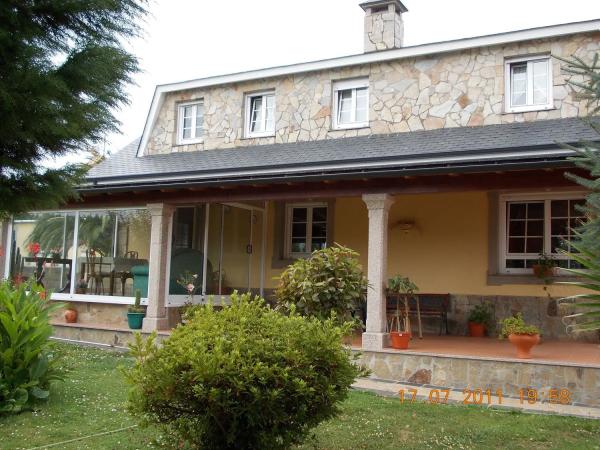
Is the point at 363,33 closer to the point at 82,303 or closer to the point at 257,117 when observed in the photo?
the point at 257,117

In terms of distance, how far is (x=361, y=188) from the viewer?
905 centimetres

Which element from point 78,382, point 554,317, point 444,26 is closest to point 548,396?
point 554,317

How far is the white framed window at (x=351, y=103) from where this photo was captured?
484 inches

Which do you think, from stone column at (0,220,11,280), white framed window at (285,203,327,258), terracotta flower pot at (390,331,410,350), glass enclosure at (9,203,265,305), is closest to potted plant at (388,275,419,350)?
terracotta flower pot at (390,331,410,350)

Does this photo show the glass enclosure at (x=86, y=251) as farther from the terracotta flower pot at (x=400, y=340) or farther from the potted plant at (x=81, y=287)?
the terracotta flower pot at (x=400, y=340)

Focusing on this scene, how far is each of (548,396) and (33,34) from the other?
21.9ft

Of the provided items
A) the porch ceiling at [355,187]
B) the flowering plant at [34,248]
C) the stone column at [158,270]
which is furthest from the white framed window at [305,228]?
the flowering plant at [34,248]

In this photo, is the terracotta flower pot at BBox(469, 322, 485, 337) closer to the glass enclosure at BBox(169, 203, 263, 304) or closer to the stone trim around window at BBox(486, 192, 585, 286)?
the stone trim around window at BBox(486, 192, 585, 286)

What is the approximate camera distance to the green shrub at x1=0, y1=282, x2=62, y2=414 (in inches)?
242

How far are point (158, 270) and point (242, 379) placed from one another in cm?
728

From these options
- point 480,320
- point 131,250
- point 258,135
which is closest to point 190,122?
point 258,135

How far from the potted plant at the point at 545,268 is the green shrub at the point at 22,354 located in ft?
24.6

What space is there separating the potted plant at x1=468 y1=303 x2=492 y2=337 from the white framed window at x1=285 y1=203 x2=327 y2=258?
333 cm
